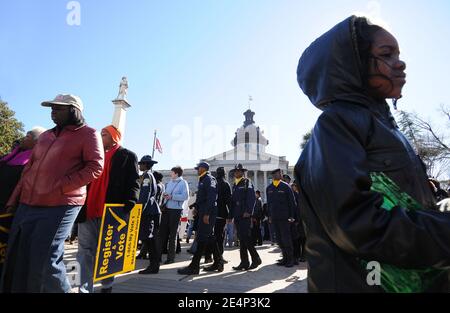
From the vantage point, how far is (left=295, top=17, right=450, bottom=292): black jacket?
830mm

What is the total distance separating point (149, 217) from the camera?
5762 mm

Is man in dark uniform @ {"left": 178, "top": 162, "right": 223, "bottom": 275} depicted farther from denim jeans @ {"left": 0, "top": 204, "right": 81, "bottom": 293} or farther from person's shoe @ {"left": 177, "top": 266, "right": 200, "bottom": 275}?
denim jeans @ {"left": 0, "top": 204, "right": 81, "bottom": 293}

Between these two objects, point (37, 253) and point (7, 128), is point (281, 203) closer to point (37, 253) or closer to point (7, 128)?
point (37, 253)

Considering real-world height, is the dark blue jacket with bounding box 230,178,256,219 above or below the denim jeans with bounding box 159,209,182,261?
above

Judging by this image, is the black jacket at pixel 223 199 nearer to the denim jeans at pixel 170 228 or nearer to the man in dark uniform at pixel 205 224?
the man in dark uniform at pixel 205 224

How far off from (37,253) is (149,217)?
134 inches

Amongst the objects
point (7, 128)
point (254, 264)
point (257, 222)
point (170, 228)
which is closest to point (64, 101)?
point (170, 228)

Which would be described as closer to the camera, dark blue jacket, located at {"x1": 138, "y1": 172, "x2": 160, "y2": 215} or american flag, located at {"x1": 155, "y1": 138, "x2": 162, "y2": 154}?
dark blue jacket, located at {"x1": 138, "y1": 172, "x2": 160, "y2": 215}

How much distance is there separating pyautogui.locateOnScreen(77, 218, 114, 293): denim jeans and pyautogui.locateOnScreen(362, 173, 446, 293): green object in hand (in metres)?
3.43

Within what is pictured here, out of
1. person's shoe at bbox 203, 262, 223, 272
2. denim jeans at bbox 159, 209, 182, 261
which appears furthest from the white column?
person's shoe at bbox 203, 262, 223, 272

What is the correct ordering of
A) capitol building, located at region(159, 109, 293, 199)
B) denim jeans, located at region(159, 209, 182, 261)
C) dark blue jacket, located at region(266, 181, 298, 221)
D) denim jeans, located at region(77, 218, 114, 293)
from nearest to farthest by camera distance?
denim jeans, located at region(77, 218, 114, 293)
denim jeans, located at region(159, 209, 182, 261)
dark blue jacket, located at region(266, 181, 298, 221)
capitol building, located at region(159, 109, 293, 199)

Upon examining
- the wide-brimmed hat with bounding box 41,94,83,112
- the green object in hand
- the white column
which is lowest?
the green object in hand

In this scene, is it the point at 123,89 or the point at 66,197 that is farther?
the point at 123,89
